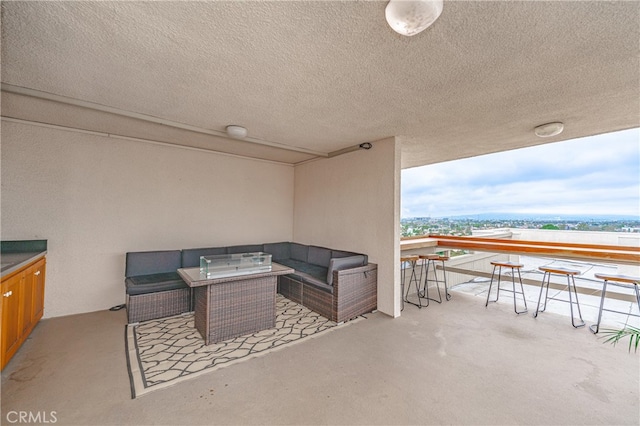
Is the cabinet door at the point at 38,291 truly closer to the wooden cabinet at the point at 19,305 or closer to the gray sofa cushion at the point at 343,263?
the wooden cabinet at the point at 19,305

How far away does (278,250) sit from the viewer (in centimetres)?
509

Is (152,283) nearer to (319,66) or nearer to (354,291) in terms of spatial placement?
(354,291)

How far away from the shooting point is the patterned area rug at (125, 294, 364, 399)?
216 cm

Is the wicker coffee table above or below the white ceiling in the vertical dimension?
below

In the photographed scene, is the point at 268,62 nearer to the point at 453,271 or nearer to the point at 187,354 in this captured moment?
Result: the point at 187,354

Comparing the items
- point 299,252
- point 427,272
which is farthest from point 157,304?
point 427,272

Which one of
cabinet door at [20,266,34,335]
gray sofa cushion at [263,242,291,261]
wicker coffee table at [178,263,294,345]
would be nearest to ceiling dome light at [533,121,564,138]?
wicker coffee table at [178,263,294,345]

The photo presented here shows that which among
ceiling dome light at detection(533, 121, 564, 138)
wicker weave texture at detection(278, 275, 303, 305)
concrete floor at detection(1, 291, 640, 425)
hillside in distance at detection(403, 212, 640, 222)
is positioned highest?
ceiling dome light at detection(533, 121, 564, 138)

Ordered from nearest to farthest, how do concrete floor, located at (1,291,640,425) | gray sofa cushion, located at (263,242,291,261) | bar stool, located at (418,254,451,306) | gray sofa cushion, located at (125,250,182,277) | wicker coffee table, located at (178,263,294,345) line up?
1. concrete floor, located at (1,291,640,425)
2. wicker coffee table, located at (178,263,294,345)
3. gray sofa cushion, located at (125,250,182,277)
4. bar stool, located at (418,254,451,306)
5. gray sofa cushion, located at (263,242,291,261)

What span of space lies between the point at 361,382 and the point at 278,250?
3285 mm

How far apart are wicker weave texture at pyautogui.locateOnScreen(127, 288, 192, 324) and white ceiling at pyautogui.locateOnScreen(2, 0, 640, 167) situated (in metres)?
2.25

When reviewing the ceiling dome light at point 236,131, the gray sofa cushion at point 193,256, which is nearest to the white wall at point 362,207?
the ceiling dome light at point 236,131

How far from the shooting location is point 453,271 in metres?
4.88

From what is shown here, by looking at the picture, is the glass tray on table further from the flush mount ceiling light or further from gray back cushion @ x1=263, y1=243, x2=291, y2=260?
the flush mount ceiling light
